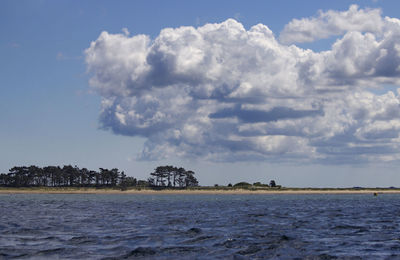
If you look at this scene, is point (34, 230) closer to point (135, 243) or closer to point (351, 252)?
point (135, 243)

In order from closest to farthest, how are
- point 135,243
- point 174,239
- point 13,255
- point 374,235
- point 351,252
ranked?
1. point 13,255
2. point 351,252
3. point 135,243
4. point 174,239
5. point 374,235

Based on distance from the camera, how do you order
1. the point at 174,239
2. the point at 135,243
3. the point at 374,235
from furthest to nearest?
the point at 374,235, the point at 174,239, the point at 135,243

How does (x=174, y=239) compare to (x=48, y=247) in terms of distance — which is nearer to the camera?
(x=48, y=247)

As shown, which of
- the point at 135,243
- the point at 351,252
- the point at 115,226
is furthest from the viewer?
the point at 115,226

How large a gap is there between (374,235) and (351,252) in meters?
11.6

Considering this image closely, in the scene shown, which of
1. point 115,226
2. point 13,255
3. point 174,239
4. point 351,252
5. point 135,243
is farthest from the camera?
point 115,226

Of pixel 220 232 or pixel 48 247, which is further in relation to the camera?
pixel 220 232

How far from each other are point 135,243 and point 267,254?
10.8 m

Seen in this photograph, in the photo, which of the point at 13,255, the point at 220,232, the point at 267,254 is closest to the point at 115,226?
the point at 220,232

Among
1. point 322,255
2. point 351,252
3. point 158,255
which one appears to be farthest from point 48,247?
point 351,252

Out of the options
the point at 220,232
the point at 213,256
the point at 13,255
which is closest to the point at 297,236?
the point at 220,232

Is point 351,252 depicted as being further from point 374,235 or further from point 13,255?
point 13,255

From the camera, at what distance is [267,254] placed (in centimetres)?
3175

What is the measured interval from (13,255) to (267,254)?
56.8ft
